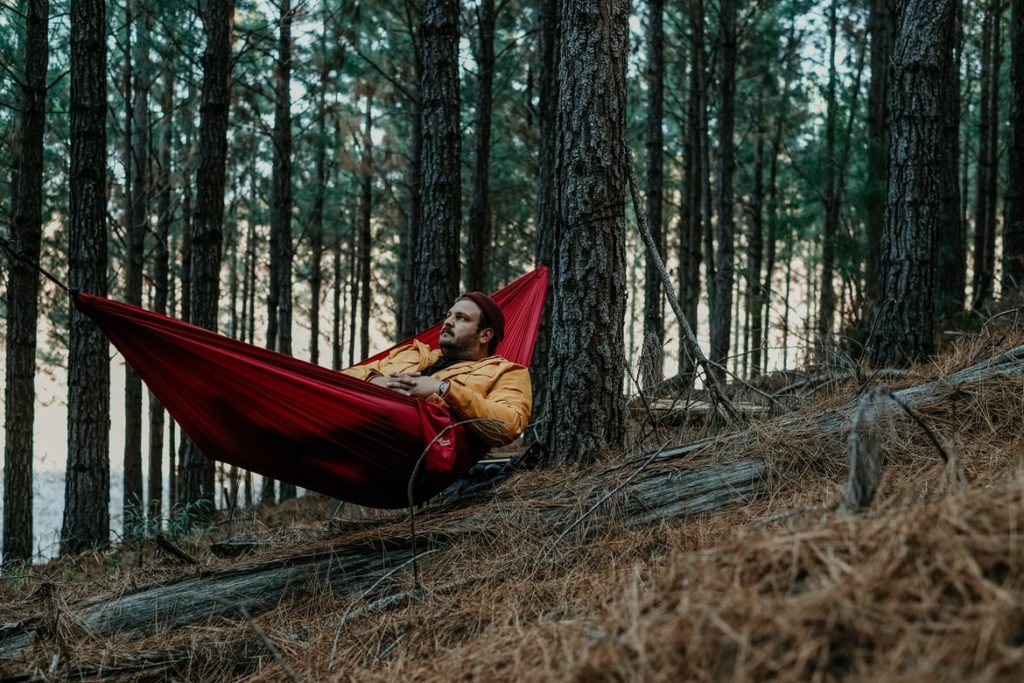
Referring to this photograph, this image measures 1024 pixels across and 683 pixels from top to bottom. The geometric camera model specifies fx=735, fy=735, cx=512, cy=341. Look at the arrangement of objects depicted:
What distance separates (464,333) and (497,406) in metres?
0.60

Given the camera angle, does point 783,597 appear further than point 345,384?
No

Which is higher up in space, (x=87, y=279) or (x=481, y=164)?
(x=481, y=164)

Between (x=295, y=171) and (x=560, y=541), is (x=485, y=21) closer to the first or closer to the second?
(x=560, y=541)

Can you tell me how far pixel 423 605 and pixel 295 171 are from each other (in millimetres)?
11737

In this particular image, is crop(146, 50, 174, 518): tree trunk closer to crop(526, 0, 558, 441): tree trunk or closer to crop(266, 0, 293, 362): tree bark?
crop(266, 0, 293, 362): tree bark

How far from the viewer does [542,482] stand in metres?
2.38

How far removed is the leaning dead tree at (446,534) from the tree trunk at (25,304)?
123 inches

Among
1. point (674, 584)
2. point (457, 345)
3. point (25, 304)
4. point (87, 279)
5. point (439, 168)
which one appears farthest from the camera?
point (25, 304)

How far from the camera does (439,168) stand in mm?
4492

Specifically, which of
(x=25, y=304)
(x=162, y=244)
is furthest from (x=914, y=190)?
(x=162, y=244)

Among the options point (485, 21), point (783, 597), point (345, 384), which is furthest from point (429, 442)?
point (485, 21)

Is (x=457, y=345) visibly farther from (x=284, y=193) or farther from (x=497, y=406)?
(x=284, y=193)

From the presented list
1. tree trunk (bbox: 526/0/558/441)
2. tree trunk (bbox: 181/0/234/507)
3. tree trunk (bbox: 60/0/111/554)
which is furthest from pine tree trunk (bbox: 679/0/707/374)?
tree trunk (bbox: 60/0/111/554)

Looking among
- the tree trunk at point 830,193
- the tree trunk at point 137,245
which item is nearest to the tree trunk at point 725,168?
the tree trunk at point 830,193
